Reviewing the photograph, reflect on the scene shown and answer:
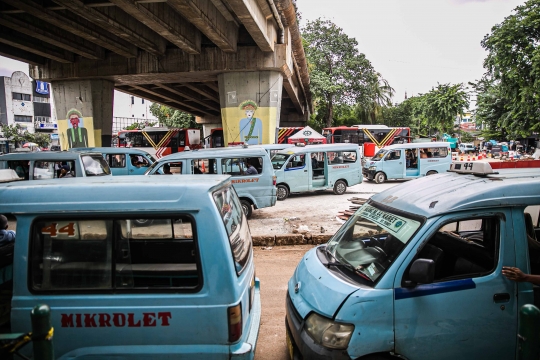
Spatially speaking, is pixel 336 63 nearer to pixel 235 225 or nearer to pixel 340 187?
pixel 340 187

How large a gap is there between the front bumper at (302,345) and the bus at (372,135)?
96.1 ft

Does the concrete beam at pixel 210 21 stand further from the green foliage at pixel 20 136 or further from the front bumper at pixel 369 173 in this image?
the green foliage at pixel 20 136

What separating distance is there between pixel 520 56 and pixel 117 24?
2347cm

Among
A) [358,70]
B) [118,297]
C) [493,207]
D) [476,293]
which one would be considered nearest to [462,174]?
[493,207]

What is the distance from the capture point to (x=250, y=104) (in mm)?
16312

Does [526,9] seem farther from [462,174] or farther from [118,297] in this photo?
[118,297]

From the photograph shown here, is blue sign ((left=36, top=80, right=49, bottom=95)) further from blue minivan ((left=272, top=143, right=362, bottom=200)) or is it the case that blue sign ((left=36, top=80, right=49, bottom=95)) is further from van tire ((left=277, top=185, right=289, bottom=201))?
van tire ((left=277, top=185, right=289, bottom=201))

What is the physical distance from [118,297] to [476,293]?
2.54 metres

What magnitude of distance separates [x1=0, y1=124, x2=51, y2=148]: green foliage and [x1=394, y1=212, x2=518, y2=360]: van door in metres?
54.0

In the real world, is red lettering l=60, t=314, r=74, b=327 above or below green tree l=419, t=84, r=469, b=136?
below

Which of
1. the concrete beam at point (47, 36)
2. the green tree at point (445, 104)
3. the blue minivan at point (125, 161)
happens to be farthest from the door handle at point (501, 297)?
the green tree at point (445, 104)

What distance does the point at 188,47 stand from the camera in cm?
1442

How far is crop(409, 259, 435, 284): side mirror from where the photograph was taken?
2551 millimetres

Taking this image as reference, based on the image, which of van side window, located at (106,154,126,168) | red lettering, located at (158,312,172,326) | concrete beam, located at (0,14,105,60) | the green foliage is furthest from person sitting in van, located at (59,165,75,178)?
the green foliage
